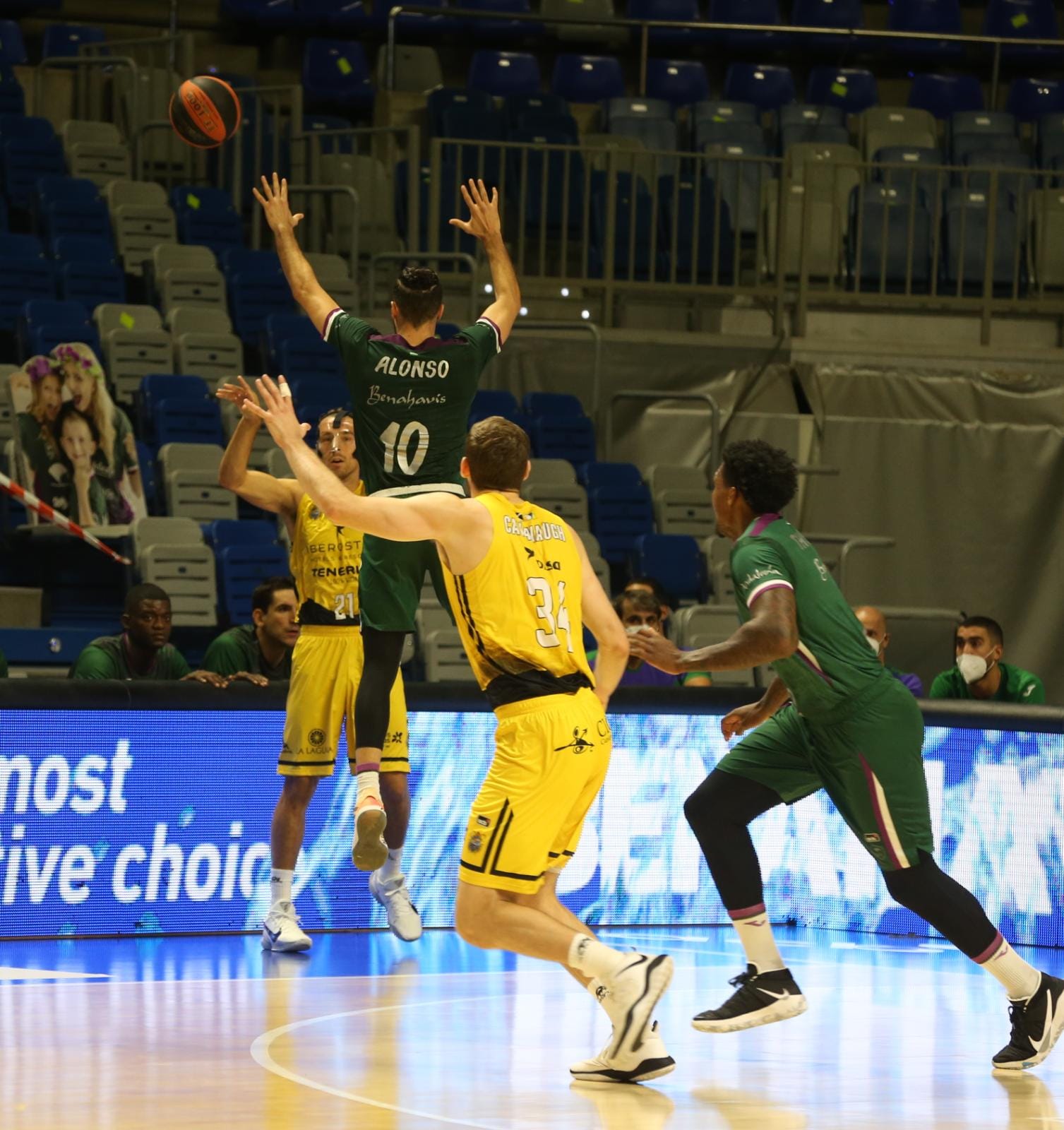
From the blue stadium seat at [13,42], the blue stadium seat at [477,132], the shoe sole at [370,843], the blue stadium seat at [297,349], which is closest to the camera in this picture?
the shoe sole at [370,843]

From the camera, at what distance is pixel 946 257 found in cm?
1606

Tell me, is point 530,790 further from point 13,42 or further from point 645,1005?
point 13,42

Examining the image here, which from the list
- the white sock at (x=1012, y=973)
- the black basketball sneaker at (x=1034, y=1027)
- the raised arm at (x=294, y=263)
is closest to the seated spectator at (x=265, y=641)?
the raised arm at (x=294, y=263)

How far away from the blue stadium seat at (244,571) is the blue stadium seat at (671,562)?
2326 mm

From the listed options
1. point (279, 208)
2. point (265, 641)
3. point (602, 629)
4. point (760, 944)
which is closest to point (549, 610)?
point (602, 629)

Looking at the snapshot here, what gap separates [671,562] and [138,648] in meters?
4.28

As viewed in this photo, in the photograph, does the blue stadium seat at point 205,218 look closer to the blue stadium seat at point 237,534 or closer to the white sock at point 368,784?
Answer: the blue stadium seat at point 237,534

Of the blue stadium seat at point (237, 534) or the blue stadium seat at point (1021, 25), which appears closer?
the blue stadium seat at point (237, 534)

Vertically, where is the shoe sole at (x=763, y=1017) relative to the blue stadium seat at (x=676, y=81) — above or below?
below

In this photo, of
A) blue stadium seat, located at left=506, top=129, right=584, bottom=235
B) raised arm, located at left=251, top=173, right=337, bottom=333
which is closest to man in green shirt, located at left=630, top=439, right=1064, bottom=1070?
raised arm, located at left=251, top=173, right=337, bottom=333

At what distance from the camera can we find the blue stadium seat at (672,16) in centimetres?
1817

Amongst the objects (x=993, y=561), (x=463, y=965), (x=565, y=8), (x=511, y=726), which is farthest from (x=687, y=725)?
(x=565, y=8)

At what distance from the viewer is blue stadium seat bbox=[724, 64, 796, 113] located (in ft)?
59.3

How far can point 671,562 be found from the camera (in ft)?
40.8
